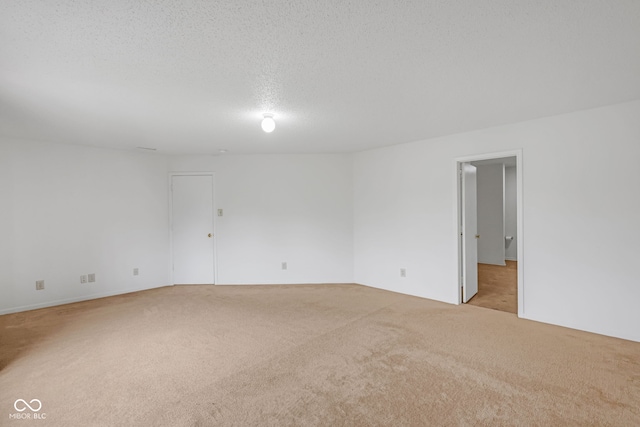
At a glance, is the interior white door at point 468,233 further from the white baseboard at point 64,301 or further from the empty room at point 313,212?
the white baseboard at point 64,301

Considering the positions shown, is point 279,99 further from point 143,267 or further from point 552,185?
point 143,267

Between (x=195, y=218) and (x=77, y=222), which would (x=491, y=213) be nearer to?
(x=195, y=218)

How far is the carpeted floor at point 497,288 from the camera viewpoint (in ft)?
14.3

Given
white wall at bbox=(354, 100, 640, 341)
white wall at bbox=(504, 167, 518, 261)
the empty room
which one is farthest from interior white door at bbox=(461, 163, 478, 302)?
white wall at bbox=(504, 167, 518, 261)

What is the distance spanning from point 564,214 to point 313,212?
364 cm

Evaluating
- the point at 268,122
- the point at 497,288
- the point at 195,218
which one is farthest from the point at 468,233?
the point at 195,218

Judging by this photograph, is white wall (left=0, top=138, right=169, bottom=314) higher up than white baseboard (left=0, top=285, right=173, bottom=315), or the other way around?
white wall (left=0, top=138, right=169, bottom=314)

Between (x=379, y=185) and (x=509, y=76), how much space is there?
2.96m

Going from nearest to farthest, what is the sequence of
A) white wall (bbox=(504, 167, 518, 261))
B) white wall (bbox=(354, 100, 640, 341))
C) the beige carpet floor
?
1. the beige carpet floor
2. white wall (bbox=(354, 100, 640, 341))
3. white wall (bbox=(504, 167, 518, 261))

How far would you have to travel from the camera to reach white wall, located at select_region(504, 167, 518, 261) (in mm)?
7918

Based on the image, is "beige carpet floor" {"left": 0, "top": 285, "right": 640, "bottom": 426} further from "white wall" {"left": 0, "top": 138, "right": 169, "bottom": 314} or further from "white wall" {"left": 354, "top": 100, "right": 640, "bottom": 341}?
"white wall" {"left": 0, "top": 138, "right": 169, "bottom": 314}

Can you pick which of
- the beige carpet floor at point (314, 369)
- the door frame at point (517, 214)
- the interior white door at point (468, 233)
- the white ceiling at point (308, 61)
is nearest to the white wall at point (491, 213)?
the interior white door at point (468, 233)

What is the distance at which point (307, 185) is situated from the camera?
5660 mm

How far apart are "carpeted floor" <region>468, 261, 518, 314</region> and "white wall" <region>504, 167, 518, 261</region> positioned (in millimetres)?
768
